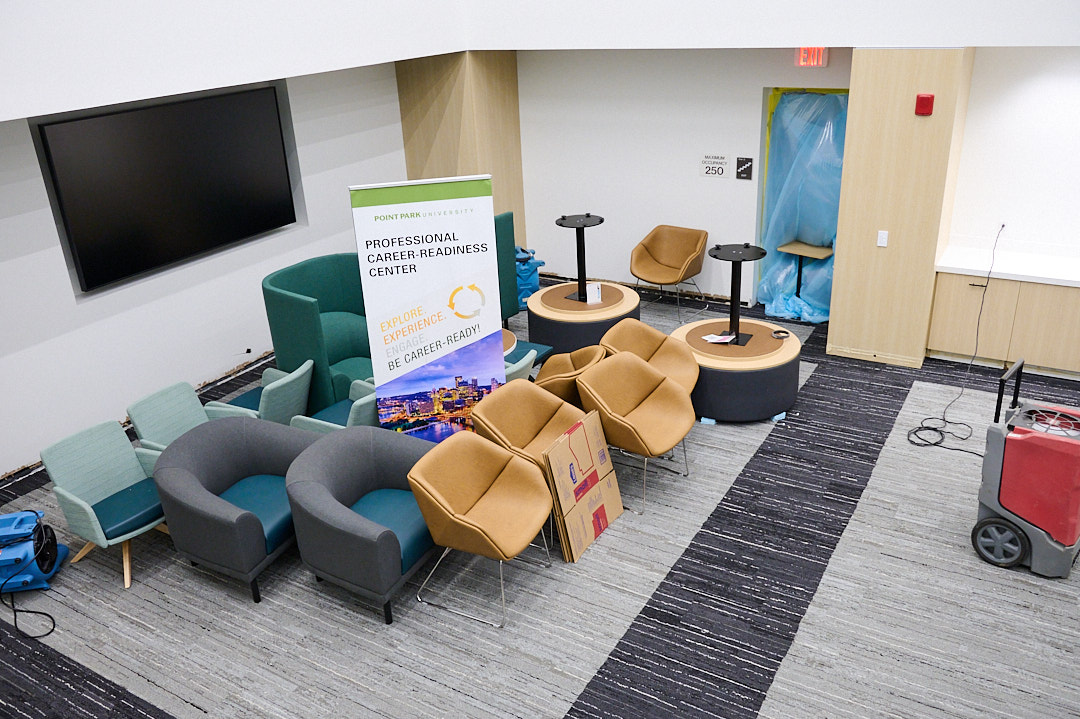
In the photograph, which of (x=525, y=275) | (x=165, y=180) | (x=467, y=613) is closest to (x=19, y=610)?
(x=467, y=613)

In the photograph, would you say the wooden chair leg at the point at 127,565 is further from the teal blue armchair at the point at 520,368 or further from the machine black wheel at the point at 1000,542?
the machine black wheel at the point at 1000,542

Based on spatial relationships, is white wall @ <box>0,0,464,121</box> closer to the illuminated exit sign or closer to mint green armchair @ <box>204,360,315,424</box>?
mint green armchair @ <box>204,360,315,424</box>

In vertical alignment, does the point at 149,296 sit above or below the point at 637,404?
above

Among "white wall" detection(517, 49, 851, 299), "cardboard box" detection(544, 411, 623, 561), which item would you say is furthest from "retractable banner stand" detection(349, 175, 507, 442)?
"white wall" detection(517, 49, 851, 299)

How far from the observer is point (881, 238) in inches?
304

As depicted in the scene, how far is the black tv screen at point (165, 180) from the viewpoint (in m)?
6.84

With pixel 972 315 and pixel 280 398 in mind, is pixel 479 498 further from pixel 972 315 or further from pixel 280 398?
pixel 972 315

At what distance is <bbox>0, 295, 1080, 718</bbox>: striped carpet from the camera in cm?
454

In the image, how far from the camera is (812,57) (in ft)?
27.2

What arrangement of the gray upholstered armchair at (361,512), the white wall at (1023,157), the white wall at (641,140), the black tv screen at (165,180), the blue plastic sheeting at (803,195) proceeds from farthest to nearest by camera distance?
the white wall at (641,140), the blue plastic sheeting at (803,195), the white wall at (1023,157), the black tv screen at (165,180), the gray upholstered armchair at (361,512)

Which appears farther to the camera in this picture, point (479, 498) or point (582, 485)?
point (582, 485)

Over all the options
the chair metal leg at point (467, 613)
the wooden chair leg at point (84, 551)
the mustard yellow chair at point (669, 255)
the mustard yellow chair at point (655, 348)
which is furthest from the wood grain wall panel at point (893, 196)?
the wooden chair leg at point (84, 551)

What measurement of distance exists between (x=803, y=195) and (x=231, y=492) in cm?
633

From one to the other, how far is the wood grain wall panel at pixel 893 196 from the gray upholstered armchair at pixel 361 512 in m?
4.57
